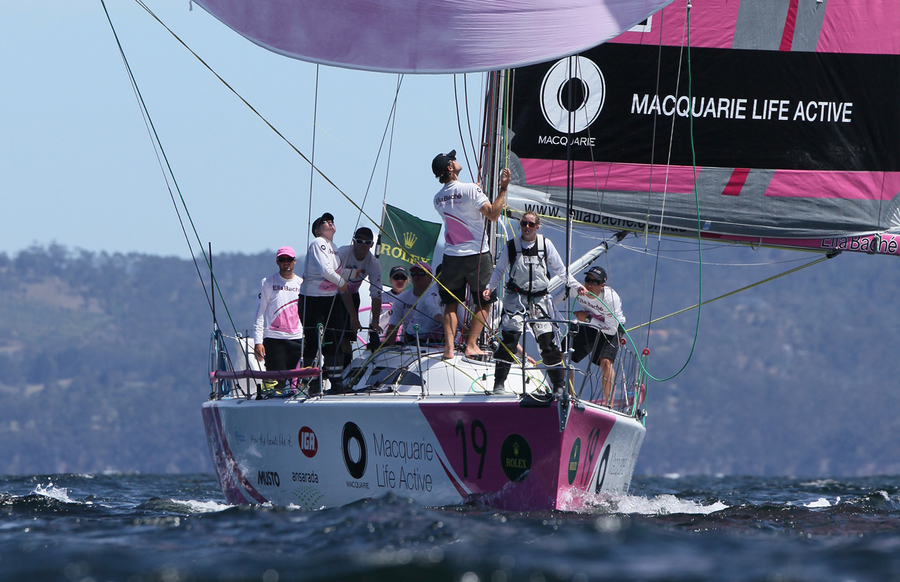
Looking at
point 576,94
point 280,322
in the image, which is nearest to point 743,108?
point 576,94

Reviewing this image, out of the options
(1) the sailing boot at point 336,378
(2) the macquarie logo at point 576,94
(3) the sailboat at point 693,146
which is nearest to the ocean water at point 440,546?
(1) the sailing boot at point 336,378

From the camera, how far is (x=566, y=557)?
4750 millimetres

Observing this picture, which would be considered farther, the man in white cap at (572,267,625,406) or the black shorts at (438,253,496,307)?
the man in white cap at (572,267,625,406)

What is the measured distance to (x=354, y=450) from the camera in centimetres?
698

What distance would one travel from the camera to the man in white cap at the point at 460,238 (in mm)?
7266

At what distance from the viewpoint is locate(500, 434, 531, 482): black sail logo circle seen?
6383mm

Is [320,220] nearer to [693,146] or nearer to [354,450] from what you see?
[354,450]

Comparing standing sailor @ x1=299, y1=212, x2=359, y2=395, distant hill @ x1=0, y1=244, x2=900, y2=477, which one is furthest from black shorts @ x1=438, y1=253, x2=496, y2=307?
distant hill @ x1=0, y1=244, x2=900, y2=477

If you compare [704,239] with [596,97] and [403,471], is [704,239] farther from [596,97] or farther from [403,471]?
[403,471]

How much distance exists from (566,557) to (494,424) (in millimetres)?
1734

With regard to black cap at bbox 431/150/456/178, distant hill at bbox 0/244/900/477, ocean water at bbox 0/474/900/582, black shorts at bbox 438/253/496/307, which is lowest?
distant hill at bbox 0/244/900/477

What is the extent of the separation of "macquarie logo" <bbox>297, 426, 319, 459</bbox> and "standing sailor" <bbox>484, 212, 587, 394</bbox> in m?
1.32

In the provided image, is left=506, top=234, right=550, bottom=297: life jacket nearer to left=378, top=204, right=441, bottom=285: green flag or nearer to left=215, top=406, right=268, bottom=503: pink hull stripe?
left=215, top=406, right=268, bottom=503: pink hull stripe

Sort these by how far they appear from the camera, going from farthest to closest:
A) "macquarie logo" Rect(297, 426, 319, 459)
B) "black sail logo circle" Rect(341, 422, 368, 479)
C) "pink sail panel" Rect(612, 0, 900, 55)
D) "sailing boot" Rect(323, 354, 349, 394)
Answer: "pink sail panel" Rect(612, 0, 900, 55) < "sailing boot" Rect(323, 354, 349, 394) < "macquarie logo" Rect(297, 426, 319, 459) < "black sail logo circle" Rect(341, 422, 368, 479)
